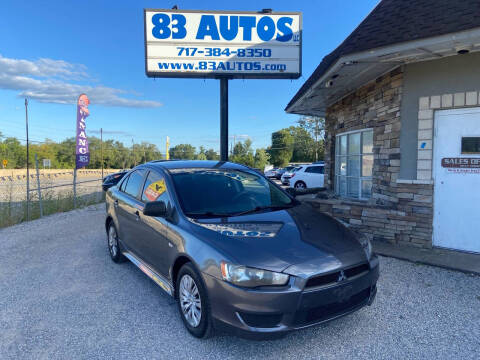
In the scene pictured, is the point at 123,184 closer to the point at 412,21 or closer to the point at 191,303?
the point at 191,303

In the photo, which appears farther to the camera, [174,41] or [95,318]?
[174,41]

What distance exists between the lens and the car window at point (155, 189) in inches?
143

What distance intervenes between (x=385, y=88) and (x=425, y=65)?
35.6 inches

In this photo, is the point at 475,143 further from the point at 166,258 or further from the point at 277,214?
the point at 166,258

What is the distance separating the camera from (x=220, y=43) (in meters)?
10.2

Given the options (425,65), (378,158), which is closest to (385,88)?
(425,65)

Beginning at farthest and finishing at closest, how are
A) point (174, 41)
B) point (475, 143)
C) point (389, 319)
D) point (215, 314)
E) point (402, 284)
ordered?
point (174, 41)
point (475, 143)
point (402, 284)
point (389, 319)
point (215, 314)

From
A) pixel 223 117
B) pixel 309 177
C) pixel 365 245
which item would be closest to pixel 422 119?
pixel 365 245

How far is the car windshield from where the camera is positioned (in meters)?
3.41


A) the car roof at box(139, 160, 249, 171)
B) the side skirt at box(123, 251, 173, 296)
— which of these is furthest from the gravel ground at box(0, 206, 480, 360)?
the car roof at box(139, 160, 249, 171)

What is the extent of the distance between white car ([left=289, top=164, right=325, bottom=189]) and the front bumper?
44.4 ft

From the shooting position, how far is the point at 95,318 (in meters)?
3.30

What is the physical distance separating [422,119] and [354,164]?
9.75ft

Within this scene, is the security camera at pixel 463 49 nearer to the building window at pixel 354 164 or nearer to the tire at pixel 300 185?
the building window at pixel 354 164
